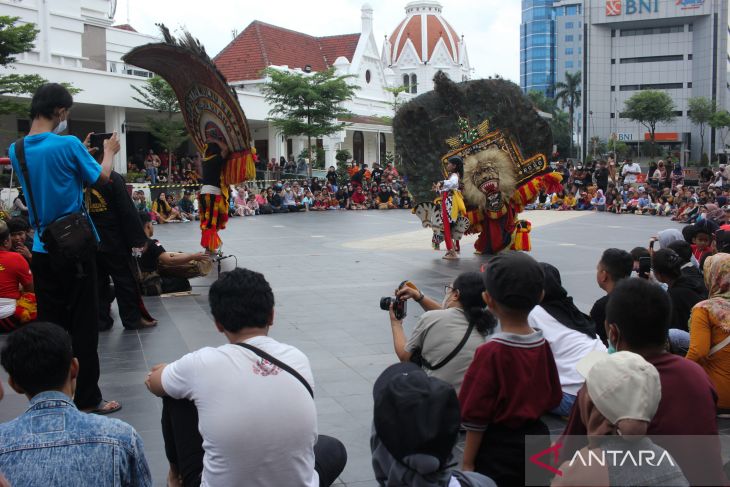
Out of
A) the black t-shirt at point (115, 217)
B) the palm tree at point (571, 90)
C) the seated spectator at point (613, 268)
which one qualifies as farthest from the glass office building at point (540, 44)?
the seated spectator at point (613, 268)

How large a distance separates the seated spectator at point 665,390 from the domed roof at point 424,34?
220ft

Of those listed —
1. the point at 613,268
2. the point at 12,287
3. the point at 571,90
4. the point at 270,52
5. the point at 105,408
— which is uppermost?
the point at 571,90

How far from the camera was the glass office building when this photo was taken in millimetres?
127250

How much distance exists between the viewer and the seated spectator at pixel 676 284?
5027 millimetres

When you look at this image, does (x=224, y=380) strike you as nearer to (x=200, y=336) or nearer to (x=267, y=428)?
(x=267, y=428)

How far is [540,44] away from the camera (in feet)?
419

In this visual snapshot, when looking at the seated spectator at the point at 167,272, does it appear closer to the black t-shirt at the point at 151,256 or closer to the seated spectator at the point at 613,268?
the black t-shirt at the point at 151,256

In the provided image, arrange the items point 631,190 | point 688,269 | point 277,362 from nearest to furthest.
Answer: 1. point 277,362
2. point 688,269
3. point 631,190

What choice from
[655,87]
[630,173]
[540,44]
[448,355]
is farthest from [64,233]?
[540,44]

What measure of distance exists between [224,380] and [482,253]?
10.0 metres

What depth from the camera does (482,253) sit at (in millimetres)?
12547

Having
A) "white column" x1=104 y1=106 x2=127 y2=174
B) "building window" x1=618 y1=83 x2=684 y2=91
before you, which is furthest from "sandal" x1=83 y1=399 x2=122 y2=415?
"building window" x1=618 y1=83 x2=684 y2=91

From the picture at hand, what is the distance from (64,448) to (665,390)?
1.96 meters

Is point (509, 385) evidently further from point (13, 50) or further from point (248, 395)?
point (13, 50)
